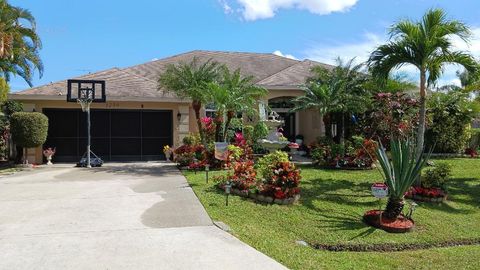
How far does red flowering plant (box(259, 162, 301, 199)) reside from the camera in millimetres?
9711

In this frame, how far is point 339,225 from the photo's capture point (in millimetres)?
8594

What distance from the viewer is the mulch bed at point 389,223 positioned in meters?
8.42

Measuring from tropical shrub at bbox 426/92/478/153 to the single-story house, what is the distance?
4797 millimetres

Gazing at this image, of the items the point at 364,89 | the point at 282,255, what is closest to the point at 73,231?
the point at 282,255

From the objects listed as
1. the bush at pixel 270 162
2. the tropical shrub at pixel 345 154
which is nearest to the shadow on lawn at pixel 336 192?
the bush at pixel 270 162

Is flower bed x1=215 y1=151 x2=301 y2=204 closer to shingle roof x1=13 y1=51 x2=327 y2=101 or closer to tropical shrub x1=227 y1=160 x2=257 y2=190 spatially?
tropical shrub x1=227 y1=160 x2=257 y2=190

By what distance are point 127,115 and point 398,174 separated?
45.2ft

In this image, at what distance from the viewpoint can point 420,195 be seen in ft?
35.3

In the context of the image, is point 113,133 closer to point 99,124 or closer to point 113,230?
point 99,124

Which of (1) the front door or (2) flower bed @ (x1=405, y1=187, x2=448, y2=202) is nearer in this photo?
(2) flower bed @ (x1=405, y1=187, x2=448, y2=202)

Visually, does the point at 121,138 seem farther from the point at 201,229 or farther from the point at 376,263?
the point at 376,263

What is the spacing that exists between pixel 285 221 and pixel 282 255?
2.12 m

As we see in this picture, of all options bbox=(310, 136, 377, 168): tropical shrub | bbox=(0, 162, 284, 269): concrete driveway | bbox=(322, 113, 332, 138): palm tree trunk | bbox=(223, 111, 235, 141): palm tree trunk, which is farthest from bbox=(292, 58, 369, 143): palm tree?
bbox=(0, 162, 284, 269): concrete driveway

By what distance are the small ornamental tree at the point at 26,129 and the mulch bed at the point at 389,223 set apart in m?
12.9
